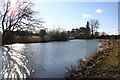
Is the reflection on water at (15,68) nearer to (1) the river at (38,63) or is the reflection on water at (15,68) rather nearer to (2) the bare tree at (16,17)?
(1) the river at (38,63)

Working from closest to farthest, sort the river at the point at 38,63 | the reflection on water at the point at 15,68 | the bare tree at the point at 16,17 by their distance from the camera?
the reflection on water at the point at 15,68 < the river at the point at 38,63 < the bare tree at the point at 16,17

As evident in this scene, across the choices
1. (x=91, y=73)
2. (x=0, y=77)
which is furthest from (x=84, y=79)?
(x=0, y=77)

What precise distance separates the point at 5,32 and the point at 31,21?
3604mm

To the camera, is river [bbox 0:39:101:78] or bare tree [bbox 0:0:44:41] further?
Result: bare tree [bbox 0:0:44:41]

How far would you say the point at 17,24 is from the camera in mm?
16641

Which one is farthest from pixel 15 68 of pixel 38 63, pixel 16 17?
pixel 16 17

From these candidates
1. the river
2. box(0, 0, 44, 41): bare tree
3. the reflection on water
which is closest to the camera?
the reflection on water

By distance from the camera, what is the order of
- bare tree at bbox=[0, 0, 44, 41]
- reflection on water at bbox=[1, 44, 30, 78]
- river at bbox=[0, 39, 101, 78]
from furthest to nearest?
1. bare tree at bbox=[0, 0, 44, 41]
2. river at bbox=[0, 39, 101, 78]
3. reflection on water at bbox=[1, 44, 30, 78]

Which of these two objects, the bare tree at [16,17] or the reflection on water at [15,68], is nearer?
the reflection on water at [15,68]

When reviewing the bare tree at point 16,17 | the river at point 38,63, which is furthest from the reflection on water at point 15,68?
the bare tree at point 16,17

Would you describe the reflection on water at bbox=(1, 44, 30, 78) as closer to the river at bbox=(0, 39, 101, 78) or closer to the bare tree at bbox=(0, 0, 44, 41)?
the river at bbox=(0, 39, 101, 78)

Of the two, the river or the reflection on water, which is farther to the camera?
the river

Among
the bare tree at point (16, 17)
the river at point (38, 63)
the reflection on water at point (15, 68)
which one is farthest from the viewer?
the bare tree at point (16, 17)

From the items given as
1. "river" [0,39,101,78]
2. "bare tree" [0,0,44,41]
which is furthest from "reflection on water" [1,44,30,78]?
"bare tree" [0,0,44,41]
